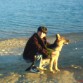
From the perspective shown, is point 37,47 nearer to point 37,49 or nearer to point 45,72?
point 37,49

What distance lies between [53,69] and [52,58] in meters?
0.54

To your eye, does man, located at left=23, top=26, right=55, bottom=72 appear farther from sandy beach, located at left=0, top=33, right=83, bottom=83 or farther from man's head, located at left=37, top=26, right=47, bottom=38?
sandy beach, located at left=0, top=33, right=83, bottom=83

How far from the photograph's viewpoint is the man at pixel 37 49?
9.22 meters

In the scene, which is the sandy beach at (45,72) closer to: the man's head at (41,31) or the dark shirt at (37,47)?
the dark shirt at (37,47)

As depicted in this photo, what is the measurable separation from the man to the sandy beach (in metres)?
0.38

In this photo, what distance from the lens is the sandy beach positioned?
8844 millimetres

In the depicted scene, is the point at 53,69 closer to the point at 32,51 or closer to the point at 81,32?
the point at 32,51

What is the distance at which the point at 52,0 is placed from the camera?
47.1m

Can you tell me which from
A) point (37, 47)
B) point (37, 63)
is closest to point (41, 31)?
point (37, 47)

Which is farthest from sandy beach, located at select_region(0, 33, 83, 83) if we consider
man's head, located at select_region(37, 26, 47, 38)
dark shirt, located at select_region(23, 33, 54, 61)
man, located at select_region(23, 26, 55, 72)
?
man's head, located at select_region(37, 26, 47, 38)

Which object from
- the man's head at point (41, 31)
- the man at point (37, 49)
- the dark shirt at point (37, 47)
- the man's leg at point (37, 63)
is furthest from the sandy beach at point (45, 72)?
the man's head at point (41, 31)

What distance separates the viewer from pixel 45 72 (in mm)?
9531

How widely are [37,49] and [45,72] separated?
768 mm

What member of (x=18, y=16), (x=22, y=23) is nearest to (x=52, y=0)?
(x=18, y=16)
